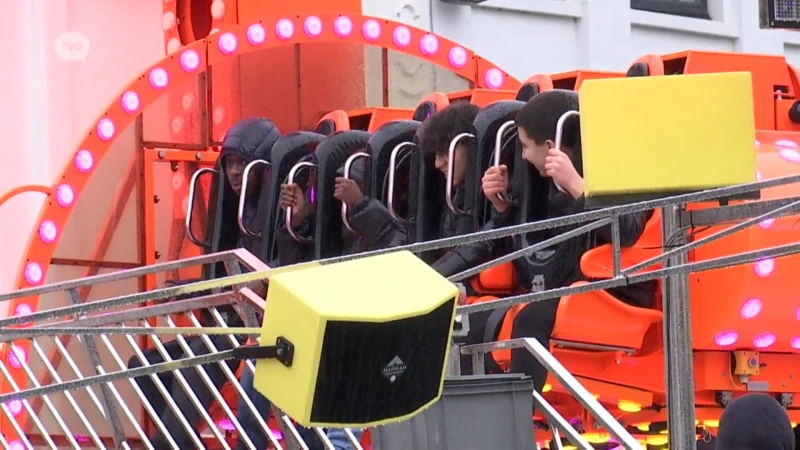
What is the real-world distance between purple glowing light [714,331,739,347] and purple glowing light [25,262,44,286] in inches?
109

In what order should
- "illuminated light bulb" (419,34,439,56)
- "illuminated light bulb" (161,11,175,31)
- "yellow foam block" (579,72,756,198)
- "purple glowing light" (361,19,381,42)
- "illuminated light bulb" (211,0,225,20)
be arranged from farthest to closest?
"illuminated light bulb" (161,11,175,31), "illuminated light bulb" (211,0,225,20), "illuminated light bulb" (419,34,439,56), "purple glowing light" (361,19,381,42), "yellow foam block" (579,72,756,198)

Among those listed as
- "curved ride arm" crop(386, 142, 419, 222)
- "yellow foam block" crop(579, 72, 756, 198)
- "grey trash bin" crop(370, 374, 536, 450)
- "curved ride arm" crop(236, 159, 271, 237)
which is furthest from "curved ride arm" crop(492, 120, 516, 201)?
"yellow foam block" crop(579, 72, 756, 198)

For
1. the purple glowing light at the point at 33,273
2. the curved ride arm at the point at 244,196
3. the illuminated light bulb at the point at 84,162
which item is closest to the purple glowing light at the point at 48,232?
the purple glowing light at the point at 33,273

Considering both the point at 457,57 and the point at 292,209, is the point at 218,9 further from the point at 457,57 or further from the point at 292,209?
the point at 292,209

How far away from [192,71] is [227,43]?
0.24 m

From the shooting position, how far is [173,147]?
6.41 metres

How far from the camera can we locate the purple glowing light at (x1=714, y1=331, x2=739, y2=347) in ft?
15.5

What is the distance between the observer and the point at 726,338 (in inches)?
186

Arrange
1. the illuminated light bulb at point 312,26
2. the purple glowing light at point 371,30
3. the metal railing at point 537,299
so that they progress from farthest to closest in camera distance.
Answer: the purple glowing light at point 371,30 → the illuminated light bulb at point 312,26 → the metal railing at point 537,299

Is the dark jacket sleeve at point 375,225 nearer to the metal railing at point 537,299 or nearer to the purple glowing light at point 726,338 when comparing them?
the purple glowing light at point 726,338

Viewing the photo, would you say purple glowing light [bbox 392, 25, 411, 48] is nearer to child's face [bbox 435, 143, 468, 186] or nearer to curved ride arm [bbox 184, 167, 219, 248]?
curved ride arm [bbox 184, 167, 219, 248]

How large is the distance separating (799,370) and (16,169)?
4.24 m

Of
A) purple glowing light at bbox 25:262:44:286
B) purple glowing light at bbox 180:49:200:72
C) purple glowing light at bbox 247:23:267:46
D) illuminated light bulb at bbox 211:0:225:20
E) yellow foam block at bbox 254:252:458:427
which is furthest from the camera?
illuminated light bulb at bbox 211:0:225:20

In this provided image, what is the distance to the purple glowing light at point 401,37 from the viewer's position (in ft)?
23.1
